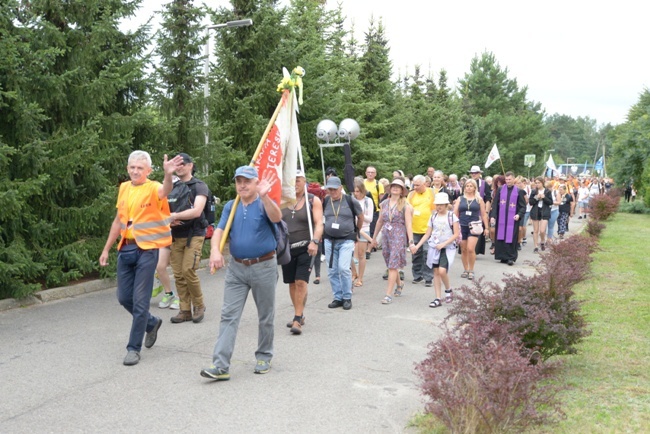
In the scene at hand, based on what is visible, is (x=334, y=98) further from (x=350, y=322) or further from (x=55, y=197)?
(x=350, y=322)

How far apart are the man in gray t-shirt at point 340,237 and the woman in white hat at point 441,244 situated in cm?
126

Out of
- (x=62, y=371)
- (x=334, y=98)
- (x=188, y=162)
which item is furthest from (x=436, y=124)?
(x=62, y=371)

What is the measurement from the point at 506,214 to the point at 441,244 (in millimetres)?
6246

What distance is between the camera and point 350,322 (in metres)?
8.30

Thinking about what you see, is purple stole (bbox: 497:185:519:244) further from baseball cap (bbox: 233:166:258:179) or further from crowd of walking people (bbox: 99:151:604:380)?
baseball cap (bbox: 233:166:258:179)

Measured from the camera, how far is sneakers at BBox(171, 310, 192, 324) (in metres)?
7.96

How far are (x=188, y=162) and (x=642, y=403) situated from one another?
552 cm

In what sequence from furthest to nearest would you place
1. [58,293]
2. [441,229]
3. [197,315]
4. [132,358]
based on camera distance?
[441,229] → [58,293] → [197,315] → [132,358]

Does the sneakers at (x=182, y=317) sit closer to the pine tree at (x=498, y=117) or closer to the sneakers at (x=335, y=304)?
the sneakers at (x=335, y=304)

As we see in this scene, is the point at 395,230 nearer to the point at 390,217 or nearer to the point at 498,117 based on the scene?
the point at 390,217

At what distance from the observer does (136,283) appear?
20.5 feet

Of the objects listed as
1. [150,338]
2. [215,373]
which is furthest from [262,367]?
[150,338]

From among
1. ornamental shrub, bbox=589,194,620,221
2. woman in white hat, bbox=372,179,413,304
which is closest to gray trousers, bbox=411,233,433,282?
woman in white hat, bbox=372,179,413,304

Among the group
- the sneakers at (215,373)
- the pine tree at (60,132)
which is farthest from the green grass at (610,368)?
the pine tree at (60,132)
